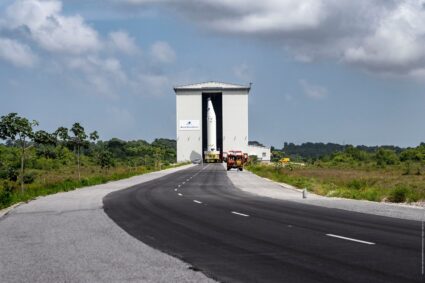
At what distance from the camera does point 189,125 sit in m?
133

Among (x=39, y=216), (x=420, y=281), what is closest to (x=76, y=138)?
(x=39, y=216)

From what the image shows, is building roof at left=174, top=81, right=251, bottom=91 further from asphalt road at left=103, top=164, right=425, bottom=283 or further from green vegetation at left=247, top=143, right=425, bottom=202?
asphalt road at left=103, top=164, right=425, bottom=283

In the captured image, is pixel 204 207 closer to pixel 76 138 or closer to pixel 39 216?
pixel 39 216

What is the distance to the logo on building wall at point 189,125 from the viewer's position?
132438 millimetres

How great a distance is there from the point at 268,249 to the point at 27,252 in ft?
15.3

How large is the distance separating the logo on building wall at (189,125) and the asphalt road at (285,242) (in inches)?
4313

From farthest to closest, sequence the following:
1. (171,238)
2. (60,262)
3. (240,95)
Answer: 1. (240,95)
2. (171,238)
3. (60,262)

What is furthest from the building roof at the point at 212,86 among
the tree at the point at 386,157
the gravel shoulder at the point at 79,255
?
the gravel shoulder at the point at 79,255

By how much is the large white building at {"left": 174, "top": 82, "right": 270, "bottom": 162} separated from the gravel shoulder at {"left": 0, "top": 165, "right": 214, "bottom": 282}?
11355cm

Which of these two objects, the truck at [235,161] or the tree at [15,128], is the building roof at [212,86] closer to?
A: the truck at [235,161]

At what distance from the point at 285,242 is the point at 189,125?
12014 cm

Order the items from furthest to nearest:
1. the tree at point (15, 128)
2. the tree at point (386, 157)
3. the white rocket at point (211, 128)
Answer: the tree at point (386, 157), the white rocket at point (211, 128), the tree at point (15, 128)

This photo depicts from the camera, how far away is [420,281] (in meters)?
8.57

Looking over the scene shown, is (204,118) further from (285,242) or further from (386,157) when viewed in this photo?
(285,242)
